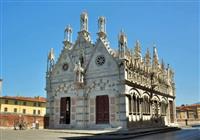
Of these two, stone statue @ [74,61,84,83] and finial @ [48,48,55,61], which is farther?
finial @ [48,48,55,61]

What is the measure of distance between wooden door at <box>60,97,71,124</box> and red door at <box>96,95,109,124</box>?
5.41 m

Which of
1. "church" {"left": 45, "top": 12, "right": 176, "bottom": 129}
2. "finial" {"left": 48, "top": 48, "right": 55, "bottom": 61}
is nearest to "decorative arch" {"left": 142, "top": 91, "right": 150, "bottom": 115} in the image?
"church" {"left": 45, "top": 12, "right": 176, "bottom": 129}

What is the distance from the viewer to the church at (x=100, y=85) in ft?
106

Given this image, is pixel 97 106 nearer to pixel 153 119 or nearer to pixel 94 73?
pixel 94 73

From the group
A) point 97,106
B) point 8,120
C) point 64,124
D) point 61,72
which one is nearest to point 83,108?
point 97,106

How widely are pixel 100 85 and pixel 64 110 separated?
24.7 feet

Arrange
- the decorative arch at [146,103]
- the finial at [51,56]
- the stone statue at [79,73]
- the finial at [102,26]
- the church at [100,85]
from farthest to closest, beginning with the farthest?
the finial at [51,56] → the decorative arch at [146,103] → the finial at [102,26] → the stone statue at [79,73] → the church at [100,85]

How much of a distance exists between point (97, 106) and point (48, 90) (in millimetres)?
9458

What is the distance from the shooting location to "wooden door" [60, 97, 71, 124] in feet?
122

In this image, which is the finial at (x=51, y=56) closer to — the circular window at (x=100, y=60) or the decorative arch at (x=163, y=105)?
the circular window at (x=100, y=60)

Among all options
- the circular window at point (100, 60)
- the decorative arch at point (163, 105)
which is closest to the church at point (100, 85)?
the circular window at point (100, 60)

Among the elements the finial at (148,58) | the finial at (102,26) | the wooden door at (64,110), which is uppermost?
the finial at (102,26)

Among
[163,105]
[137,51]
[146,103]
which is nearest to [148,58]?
[137,51]

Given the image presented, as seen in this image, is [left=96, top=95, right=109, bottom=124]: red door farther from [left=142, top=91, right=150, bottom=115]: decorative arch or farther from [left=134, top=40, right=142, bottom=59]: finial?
[left=134, top=40, right=142, bottom=59]: finial
